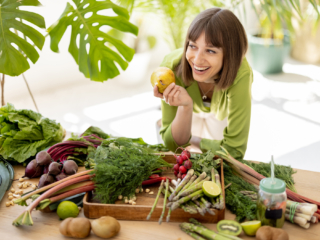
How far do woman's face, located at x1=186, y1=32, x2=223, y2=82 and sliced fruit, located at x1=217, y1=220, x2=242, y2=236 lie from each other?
79cm

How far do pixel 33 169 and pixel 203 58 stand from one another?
93cm

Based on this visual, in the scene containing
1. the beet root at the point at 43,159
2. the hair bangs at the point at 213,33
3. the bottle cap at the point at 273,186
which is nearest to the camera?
the bottle cap at the point at 273,186

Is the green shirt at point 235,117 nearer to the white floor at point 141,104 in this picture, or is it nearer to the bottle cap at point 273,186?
the bottle cap at point 273,186

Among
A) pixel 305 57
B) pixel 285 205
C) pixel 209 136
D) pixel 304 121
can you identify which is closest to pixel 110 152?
pixel 285 205

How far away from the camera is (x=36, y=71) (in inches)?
167

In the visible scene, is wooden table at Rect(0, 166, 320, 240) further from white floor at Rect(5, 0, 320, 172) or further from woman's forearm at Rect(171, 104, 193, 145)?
white floor at Rect(5, 0, 320, 172)

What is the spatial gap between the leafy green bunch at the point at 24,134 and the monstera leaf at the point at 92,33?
1.33 ft

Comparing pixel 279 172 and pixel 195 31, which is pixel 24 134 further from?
pixel 279 172

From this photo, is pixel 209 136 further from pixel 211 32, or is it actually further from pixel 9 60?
pixel 9 60

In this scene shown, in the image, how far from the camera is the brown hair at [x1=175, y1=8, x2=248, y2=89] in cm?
176

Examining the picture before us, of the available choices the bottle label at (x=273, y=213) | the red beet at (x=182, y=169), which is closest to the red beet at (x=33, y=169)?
the red beet at (x=182, y=169)

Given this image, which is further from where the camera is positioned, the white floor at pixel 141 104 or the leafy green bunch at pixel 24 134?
the white floor at pixel 141 104

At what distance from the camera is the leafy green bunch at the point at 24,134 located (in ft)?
5.78

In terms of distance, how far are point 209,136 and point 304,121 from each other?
161cm
